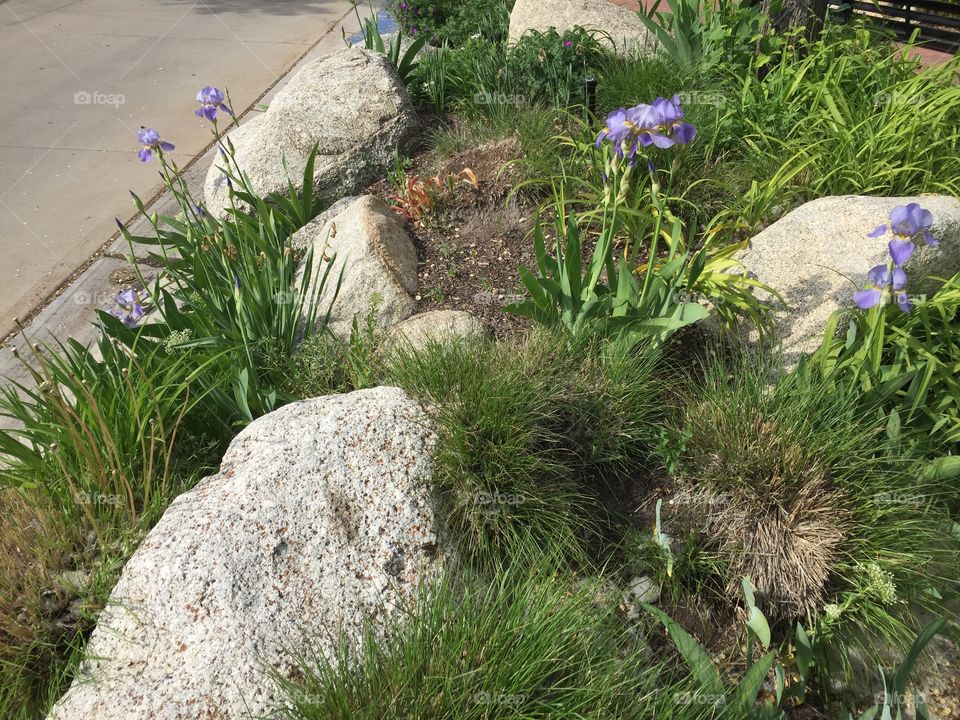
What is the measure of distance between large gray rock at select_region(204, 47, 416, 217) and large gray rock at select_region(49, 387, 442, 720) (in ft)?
8.24

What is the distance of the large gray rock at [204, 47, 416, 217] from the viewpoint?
15.4 ft

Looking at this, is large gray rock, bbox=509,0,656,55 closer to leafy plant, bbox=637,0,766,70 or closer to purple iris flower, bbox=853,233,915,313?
leafy plant, bbox=637,0,766,70

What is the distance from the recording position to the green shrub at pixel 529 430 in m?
2.45

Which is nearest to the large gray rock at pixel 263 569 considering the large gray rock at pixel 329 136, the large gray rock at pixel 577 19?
the large gray rock at pixel 329 136

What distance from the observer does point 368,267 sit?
3590 millimetres

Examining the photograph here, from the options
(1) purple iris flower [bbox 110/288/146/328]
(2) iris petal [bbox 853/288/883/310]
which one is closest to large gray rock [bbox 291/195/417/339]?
(1) purple iris flower [bbox 110/288/146/328]

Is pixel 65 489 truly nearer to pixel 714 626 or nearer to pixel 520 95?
pixel 714 626

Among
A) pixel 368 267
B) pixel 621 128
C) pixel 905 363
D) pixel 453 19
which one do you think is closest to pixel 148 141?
pixel 368 267

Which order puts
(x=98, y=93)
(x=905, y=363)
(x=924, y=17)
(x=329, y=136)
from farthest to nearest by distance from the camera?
(x=98, y=93) < (x=924, y=17) < (x=329, y=136) < (x=905, y=363)

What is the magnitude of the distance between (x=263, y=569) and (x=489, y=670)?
0.73 m

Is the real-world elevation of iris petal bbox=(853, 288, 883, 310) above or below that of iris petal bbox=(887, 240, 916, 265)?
below

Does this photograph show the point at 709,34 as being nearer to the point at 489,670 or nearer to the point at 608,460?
the point at 608,460

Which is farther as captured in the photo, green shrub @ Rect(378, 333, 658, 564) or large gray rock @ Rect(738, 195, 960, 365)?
large gray rock @ Rect(738, 195, 960, 365)

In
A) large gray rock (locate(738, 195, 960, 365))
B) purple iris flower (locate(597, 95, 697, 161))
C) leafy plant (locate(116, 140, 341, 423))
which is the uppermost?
purple iris flower (locate(597, 95, 697, 161))
